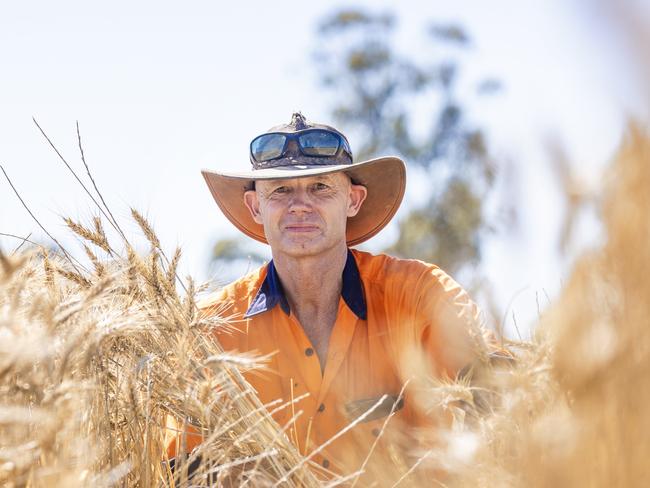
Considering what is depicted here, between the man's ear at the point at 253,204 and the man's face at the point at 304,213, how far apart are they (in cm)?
15

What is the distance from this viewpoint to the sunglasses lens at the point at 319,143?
3631 millimetres

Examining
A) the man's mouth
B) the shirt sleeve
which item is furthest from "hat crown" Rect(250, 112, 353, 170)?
the shirt sleeve

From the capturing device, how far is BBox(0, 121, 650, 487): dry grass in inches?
39.8

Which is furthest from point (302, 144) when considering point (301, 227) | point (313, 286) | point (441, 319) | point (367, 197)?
point (441, 319)

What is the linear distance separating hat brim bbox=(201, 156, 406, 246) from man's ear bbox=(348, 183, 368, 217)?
0.04 m

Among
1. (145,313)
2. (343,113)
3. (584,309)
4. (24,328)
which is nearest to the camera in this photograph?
(584,309)

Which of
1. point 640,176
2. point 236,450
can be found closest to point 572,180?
point 640,176

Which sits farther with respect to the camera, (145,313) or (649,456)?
(145,313)

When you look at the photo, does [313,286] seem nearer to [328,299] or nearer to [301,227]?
[328,299]

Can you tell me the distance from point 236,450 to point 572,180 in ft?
4.49

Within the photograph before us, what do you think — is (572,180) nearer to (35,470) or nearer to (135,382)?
(35,470)

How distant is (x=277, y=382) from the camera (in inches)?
121

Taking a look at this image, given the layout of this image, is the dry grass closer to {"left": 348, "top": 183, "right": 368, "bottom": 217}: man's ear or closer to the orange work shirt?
the orange work shirt

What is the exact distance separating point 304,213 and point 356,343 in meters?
0.65
